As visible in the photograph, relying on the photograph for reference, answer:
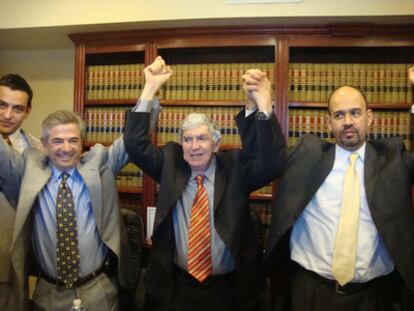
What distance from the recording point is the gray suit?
1.50 meters

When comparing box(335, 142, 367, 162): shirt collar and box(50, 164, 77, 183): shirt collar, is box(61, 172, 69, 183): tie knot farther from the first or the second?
box(335, 142, 367, 162): shirt collar

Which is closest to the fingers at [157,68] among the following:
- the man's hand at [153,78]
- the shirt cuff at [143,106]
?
the man's hand at [153,78]

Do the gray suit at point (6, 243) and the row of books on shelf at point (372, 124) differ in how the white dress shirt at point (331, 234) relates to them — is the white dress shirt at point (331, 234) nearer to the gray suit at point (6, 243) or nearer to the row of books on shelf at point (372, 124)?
the row of books on shelf at point (372, 124)

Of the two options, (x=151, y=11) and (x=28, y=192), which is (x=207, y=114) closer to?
(x=151, y=11)

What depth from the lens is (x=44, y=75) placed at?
3174mm

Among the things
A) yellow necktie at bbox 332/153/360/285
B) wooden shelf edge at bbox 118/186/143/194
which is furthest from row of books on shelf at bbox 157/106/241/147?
yellow necktie at bbox 332/153/360/285

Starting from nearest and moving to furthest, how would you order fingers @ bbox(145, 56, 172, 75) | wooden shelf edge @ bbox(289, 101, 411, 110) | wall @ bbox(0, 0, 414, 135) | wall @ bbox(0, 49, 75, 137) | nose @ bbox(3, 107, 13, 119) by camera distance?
fingers @ bbox(145, 56, 172, 75), nose @ bbox(3, 107, 13, 119), wall @ bbox(0, 0, 414, 135), wooden shelf edge @ bbox(289, 101, 411, 110), wall @ bbox(0, 49, 75, 137)

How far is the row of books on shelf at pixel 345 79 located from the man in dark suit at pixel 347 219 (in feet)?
3.30

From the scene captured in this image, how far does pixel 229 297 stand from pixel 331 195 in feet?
2.01

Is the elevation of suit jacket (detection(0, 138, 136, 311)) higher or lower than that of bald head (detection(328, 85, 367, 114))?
lower

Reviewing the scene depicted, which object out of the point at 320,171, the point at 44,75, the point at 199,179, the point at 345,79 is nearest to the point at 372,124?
the point at 345,79

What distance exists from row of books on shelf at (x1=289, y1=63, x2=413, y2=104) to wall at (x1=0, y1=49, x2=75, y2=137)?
198 centimetres

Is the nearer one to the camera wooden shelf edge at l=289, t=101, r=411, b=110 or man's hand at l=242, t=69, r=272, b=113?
man's hand at l=242, t=69, r=272, b=113

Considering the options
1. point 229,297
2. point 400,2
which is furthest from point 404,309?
point 400,2
